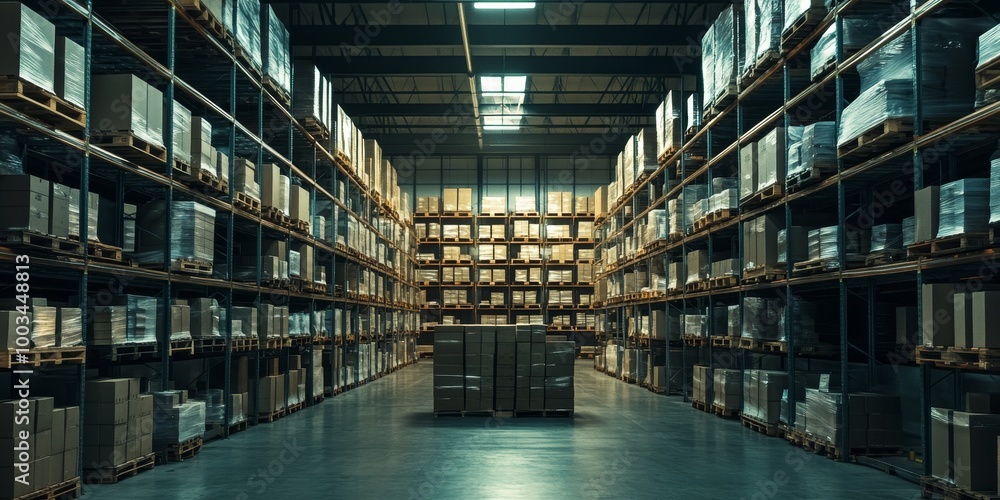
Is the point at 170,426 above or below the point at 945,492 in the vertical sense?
above

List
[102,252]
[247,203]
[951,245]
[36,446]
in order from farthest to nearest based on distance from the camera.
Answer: [247,203], [102,252], [951,245], [36,446]

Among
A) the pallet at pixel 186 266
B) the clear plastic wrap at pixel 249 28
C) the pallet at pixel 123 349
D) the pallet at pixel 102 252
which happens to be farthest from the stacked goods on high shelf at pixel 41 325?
the clear plastic wrap at pixel 249 28

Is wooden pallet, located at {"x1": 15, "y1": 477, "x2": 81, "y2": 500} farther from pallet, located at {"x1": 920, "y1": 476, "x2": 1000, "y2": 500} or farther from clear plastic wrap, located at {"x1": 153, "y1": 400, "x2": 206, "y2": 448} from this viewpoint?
pallet, located at {"x1": 920, "y1": 476, "x2": 1000, "y2": 500}

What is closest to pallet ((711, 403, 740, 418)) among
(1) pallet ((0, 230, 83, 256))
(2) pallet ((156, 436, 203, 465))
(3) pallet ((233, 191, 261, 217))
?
(3) pallet ((233, 191, 261, 217))

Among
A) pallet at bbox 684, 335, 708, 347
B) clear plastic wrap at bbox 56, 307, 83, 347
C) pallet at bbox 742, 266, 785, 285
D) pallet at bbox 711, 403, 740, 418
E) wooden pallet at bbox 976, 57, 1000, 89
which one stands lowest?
pallet at bbox 711, 403, 740, 418

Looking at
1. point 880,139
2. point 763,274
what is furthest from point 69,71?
point 763,274

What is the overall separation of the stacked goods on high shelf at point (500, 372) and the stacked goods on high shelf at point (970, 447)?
591 centimetres

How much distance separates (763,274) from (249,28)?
6995 millimetres

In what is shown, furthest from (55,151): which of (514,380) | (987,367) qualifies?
(987,367)

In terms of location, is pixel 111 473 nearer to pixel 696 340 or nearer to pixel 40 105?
pixel 40 105

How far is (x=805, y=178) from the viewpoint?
880 centimetres

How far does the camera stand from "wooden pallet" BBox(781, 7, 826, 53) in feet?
28.5

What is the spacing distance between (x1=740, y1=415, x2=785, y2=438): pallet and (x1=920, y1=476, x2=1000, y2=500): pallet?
322cm

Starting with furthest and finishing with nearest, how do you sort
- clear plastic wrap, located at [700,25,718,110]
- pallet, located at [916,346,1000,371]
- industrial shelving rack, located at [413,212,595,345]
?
industrial shelving rack, located at [413,212,595,345] → clear plastic wrap, located at [700,25,718,110] → pallet, located at [916,346,1000,371]
